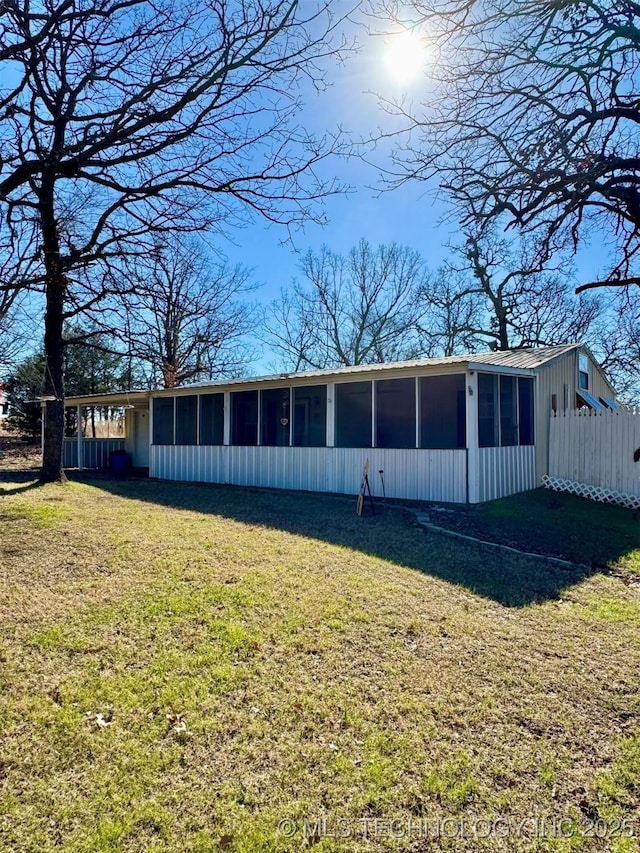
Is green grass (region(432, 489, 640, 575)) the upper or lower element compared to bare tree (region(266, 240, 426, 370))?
lower

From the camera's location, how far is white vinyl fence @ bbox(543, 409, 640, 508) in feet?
33.1

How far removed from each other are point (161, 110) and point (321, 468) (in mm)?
7510

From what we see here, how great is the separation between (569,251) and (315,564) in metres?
8.55

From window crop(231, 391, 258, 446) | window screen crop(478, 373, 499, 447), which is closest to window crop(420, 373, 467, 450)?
window screen crop(478, 373, 499, 447)

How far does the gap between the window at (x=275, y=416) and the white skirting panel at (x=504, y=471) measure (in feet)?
15.7

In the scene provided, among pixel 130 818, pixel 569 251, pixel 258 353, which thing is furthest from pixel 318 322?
pixel 130 818

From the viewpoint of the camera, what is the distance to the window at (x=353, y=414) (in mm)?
10664

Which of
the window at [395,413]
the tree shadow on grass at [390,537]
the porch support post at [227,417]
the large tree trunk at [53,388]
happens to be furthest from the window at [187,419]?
the window at [395,413]

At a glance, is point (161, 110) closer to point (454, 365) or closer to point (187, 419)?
point (454, 365)

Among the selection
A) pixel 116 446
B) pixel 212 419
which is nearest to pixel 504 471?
pixel 212 419

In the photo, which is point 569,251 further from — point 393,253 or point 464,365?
point 393,253

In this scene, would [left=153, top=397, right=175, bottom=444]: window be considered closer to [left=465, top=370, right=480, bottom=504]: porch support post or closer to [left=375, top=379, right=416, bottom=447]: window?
[left=375, top=379, right=416, bottom=447]: window

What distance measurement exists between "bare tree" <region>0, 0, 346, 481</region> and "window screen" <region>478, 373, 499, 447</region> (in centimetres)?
501

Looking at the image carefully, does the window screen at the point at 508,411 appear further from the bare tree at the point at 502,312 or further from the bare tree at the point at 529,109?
the bare tree at the point at 502,312
